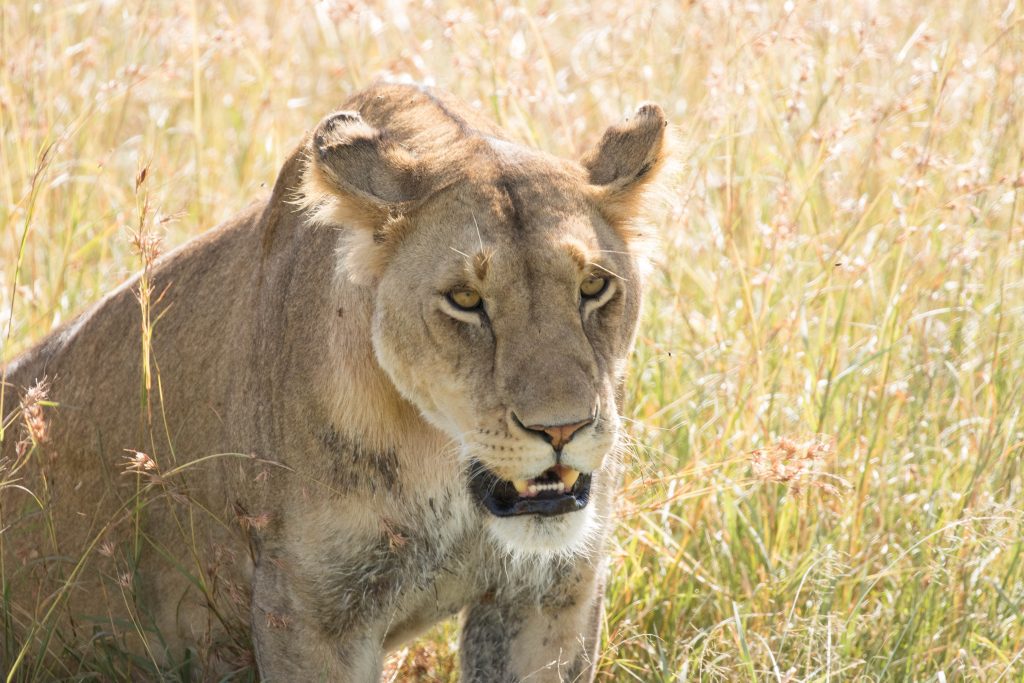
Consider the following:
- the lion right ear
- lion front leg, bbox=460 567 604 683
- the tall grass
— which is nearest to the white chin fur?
lion front leg, bbox=460 567 604 683

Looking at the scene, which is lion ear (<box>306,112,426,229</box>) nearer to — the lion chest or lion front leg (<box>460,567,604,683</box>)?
the lion chest

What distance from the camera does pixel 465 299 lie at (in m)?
3.35

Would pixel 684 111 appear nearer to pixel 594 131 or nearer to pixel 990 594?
pixel 594 131

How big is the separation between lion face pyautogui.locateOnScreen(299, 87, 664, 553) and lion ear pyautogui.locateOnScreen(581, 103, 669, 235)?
16 millimetres

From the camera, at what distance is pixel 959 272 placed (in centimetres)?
585

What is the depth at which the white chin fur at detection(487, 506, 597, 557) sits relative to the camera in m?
3.45

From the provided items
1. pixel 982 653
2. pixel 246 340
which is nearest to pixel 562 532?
pixel 246 340

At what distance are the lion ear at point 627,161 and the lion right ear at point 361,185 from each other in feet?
1.63

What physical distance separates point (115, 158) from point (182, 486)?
155 inches

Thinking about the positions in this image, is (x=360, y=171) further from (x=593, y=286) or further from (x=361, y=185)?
(x=593, y=286)

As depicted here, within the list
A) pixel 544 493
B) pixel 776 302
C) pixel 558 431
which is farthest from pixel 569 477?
pixel 776 302

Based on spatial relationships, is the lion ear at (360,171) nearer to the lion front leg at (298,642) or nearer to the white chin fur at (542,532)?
the white chin fur at (542,532)

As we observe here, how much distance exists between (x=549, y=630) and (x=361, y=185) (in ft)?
4.32

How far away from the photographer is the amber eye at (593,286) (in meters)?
3.43
